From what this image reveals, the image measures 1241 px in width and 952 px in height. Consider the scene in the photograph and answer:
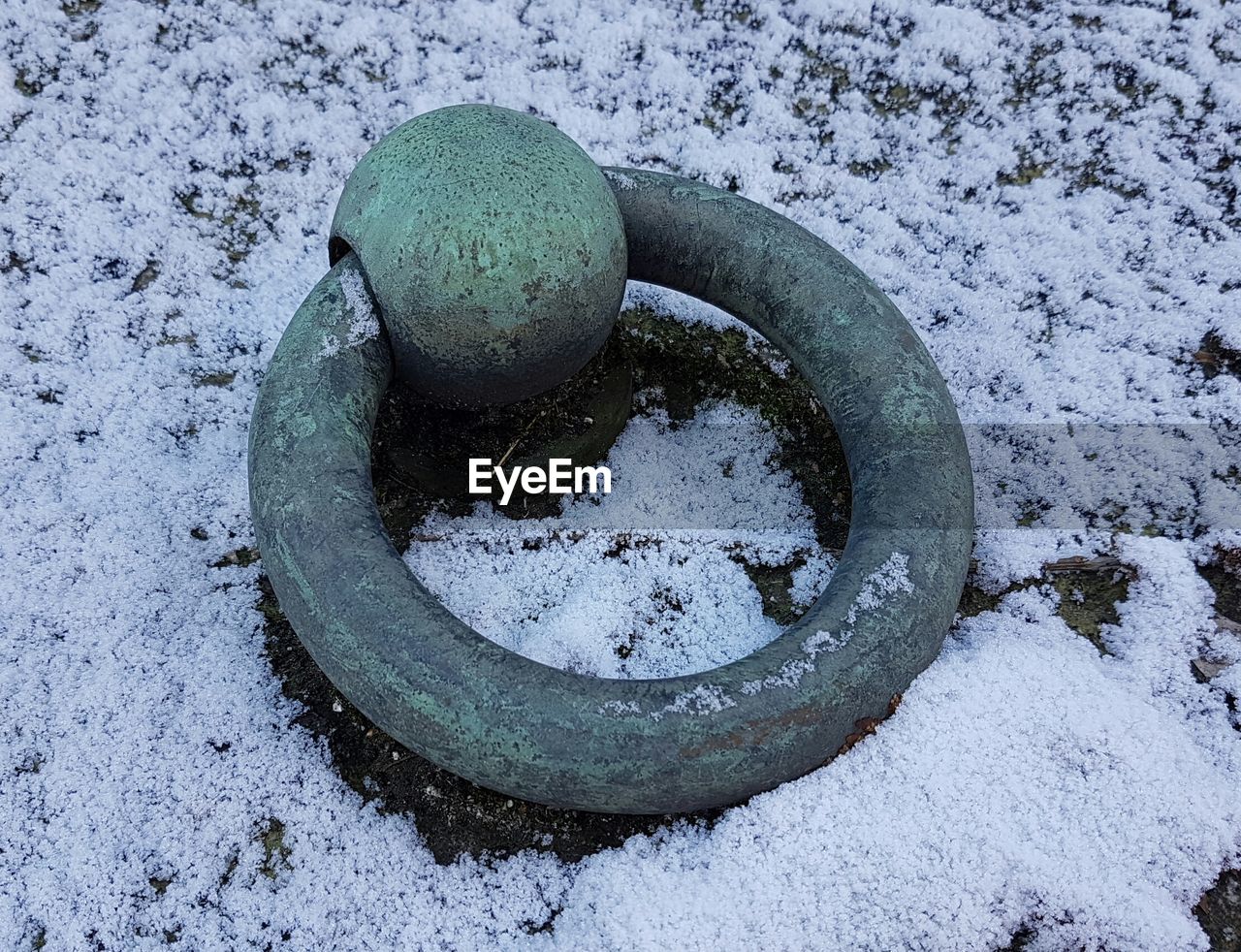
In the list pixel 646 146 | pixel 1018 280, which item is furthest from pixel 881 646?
pixel 646 146

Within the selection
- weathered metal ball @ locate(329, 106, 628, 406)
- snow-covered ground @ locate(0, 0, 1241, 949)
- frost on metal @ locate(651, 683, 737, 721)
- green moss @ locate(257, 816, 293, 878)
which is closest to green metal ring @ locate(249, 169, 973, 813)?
frost on metal @ locate(651, 683, 737, 721)

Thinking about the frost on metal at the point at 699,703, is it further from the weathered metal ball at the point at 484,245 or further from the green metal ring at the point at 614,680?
the weathered metal ball at the point at 484,245

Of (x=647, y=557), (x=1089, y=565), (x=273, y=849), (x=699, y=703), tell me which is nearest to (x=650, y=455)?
(x=647, y=557)

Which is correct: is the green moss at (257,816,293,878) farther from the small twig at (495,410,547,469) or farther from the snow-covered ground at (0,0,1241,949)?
the small twig at (495,410,547,469)

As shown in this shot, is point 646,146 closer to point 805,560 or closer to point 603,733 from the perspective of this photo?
point 805,560

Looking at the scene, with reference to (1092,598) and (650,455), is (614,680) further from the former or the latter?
(1092,598)

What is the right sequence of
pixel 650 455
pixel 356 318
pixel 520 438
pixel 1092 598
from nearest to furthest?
pixel 356 318, pixel 1092 598, pixel 520 438, pixel 650 455
